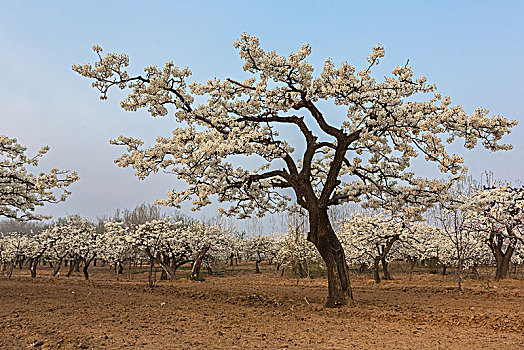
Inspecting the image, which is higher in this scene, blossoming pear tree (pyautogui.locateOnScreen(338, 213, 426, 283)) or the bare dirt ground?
blossoming pear tree (pyautogui.locateOnScreen(338, 213, 426, 283))

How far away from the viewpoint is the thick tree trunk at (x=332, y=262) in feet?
35.1

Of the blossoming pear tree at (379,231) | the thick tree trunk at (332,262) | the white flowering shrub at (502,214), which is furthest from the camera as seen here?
the blossoming pear tree at (379,231)

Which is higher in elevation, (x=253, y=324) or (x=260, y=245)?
(x=260, y=245)

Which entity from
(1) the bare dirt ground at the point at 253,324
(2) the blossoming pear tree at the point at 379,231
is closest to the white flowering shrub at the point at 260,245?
(2) the blossoming pear tree at the point at 379,231

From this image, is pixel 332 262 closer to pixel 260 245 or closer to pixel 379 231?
pixel 379 231

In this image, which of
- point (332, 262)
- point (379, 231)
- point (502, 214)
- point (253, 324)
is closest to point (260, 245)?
point (379, 231)

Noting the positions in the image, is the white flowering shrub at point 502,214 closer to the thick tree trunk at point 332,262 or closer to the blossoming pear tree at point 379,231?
the blossoming pear tree at point 379,231

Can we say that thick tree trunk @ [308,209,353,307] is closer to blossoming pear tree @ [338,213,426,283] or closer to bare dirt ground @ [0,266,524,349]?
bare dirt ground @ [0,266,524,349]

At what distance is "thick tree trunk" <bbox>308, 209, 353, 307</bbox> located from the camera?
422 inches

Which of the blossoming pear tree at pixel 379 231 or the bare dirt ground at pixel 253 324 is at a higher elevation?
the blossoming pear tree at pixel 379 231

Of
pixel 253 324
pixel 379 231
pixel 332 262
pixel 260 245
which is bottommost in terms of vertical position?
pixel 253 324

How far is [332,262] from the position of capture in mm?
10797

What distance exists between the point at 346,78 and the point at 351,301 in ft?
19.9

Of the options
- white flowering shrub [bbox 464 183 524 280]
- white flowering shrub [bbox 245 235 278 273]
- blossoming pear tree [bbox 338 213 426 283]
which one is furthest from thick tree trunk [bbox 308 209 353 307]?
white flowering shrub [bbox 245 235 278 273]
